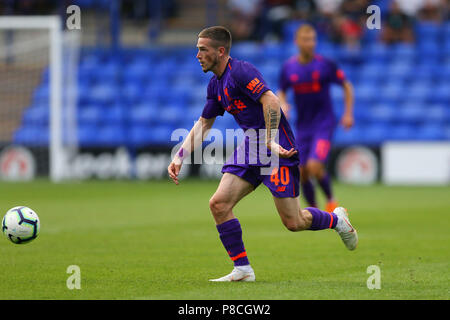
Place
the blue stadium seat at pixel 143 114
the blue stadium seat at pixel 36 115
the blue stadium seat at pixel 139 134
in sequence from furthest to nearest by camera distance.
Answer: the blue stadium seat at pixel 143 114 → the blue stadium seat at pixel 139 134 → the blue stadium seat at pixel 36 115

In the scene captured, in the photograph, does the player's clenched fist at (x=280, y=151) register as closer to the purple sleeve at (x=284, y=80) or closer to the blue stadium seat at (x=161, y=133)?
the purple sleeve at (x=284, y=80)

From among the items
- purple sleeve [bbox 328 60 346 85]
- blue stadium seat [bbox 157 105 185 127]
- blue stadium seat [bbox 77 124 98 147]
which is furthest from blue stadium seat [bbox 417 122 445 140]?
purple sleeve [bbox 328 60 346 85]

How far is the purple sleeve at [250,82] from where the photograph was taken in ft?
21.8

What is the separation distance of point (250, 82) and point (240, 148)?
2.11 ft

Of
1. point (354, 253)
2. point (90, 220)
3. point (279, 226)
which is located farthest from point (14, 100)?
point (354, 253)

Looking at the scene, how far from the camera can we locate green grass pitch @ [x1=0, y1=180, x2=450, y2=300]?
6219mm

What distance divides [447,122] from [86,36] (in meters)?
10.9

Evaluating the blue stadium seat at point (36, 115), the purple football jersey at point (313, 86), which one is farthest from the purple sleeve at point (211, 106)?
the blue stadium seat at point (36, 115)

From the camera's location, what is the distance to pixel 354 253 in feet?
28.5

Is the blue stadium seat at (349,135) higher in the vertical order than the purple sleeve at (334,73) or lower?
lower

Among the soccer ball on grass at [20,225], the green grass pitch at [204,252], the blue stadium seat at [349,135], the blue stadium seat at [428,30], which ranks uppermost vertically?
the blue stadium seat at [428,30]

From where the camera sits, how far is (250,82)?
6660 mm

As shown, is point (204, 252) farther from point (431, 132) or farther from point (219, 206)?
point (431, 132)

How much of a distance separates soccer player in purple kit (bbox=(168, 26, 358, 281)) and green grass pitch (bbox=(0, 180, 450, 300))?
0.43m
